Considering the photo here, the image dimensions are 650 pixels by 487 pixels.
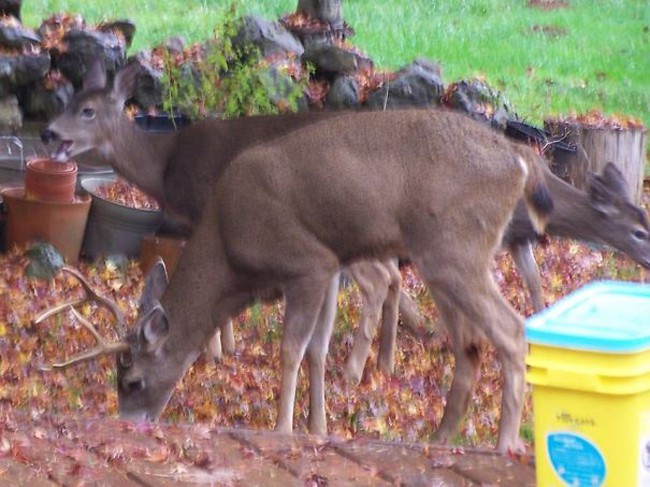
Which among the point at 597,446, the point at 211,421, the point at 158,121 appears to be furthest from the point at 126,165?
the point at 597,446

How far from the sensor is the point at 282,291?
6.81m

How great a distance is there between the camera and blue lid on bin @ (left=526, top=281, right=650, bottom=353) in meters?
4.24

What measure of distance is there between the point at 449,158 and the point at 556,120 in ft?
19.4

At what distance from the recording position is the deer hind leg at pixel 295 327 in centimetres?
665

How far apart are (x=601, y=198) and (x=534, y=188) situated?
178 cm

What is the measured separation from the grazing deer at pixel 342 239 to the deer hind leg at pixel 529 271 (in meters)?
1.80

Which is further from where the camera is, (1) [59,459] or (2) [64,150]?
(2) [64,150]

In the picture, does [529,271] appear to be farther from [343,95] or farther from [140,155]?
[343,95]

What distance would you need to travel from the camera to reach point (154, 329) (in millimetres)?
6828

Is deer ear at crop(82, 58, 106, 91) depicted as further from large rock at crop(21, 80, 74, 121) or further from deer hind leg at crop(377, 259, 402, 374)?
deer hind leg at crop(377, 259, 402, 374)

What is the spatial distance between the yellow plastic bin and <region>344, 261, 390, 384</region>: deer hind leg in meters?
3.49

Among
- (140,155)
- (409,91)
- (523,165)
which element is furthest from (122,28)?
(523,165)

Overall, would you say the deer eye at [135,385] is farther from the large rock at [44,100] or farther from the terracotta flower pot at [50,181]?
the large rock at [44,100]

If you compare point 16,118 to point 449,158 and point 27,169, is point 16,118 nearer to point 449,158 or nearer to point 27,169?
point 27,169
